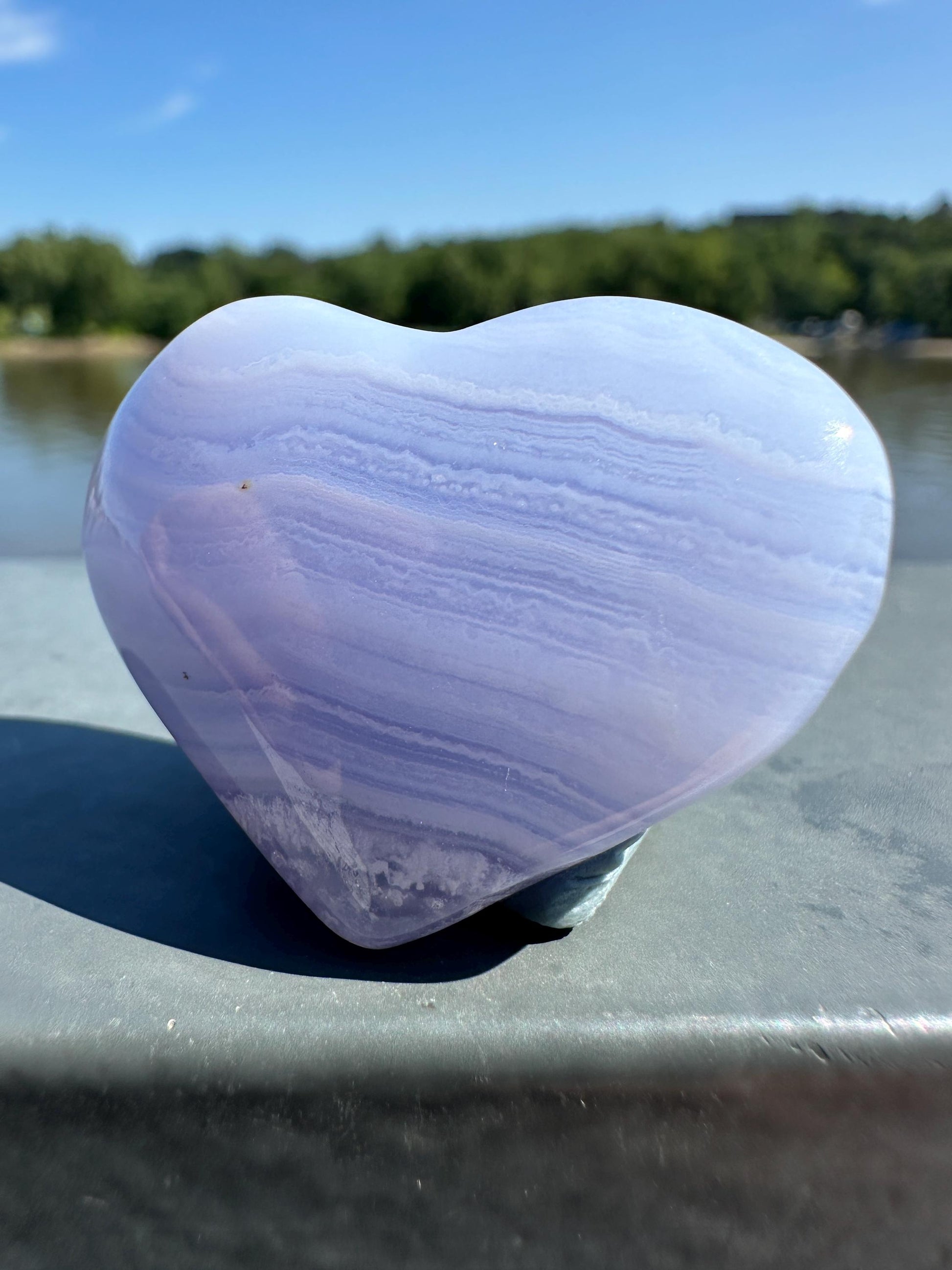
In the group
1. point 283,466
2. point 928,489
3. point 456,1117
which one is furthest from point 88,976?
point 928,489

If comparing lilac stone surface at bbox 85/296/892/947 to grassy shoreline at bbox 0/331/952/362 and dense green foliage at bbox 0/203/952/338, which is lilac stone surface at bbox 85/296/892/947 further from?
dense green foliage at bbox 0/203/952/338

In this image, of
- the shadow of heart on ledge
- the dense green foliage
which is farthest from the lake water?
the dense green foliage

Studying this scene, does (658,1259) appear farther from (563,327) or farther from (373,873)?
(563,327)

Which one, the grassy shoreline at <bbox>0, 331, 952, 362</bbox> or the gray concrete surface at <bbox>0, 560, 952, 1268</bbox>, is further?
the grassy shoreline at <bbox>0, 331, 952, 362</bbox>

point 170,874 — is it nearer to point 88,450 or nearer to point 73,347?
point 88,450

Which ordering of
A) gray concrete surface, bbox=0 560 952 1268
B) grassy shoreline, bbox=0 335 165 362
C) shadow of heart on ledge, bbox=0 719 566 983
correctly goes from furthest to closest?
1. grassy shoreline, bbox=0 335 165 362
2. shadow of heart on ledge, bbox=0 719 566 983
3. gray concrete surface, bbox=0 560 952 1268

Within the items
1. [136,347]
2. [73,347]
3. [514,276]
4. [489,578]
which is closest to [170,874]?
[489,578]

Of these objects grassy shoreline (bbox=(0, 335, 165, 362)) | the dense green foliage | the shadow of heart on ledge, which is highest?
the dense green foliage

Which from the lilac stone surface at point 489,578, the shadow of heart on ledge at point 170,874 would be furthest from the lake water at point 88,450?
the lilac stone surface at point 489,578
